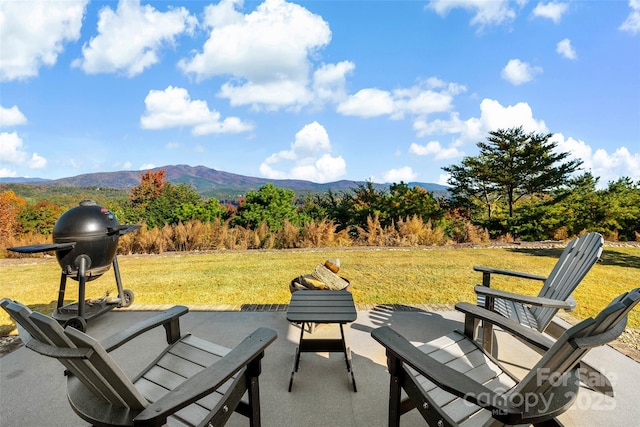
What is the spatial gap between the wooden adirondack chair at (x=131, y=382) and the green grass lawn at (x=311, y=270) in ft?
8.01

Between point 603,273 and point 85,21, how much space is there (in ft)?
46.5

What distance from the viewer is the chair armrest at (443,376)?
0.99 meters

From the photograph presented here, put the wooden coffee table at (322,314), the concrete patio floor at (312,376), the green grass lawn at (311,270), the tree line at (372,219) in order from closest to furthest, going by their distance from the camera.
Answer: the concrete patio floor at (312,376), the wooden coffee table at (322,314), the green grass lawn at (311,270), the tree line at (372,219)

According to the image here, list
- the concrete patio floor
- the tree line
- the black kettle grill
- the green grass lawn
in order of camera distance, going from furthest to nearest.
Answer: the tree line < the green grass lawn < the black kettle grill < the concrete patio floor

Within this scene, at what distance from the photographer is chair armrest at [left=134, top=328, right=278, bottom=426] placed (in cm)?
98

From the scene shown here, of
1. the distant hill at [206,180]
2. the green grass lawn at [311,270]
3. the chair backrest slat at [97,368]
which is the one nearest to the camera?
the chair backrest slat at [97,368]

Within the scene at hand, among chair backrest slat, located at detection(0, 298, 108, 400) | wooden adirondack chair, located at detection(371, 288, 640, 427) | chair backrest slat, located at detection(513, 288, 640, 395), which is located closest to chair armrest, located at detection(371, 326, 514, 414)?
wooden adirondack chair, located at detection(371, 288, 640, 427)

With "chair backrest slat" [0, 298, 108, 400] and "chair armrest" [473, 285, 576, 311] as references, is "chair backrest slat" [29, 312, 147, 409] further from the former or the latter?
"chair armrest" [473, 285, 576, 311]

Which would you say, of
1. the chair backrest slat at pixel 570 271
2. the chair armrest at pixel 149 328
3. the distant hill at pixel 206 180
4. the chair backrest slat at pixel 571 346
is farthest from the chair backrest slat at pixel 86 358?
the distant hill at pixel 206 180

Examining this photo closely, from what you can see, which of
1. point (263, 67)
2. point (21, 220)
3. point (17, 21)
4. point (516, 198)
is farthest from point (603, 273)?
point (21, 220)

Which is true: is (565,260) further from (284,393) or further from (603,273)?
(603,273)

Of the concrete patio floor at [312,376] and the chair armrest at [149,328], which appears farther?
the concrete patio floor at [312,376]

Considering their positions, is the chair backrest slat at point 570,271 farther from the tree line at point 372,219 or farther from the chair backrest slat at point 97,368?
the tree line at point 372,219

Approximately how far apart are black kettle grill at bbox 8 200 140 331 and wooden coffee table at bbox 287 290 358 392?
2.05m
